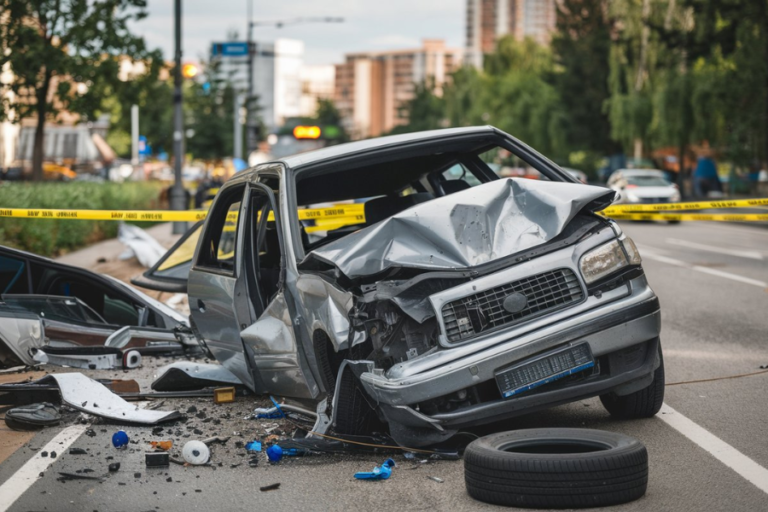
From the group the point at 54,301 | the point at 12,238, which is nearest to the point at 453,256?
the point at 54,301

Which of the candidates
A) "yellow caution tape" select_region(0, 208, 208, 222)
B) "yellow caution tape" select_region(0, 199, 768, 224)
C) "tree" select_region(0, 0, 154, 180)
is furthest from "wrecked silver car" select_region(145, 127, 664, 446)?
"tree" select_region(0, 0, 154, 180)

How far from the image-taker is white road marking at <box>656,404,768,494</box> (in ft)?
16.8

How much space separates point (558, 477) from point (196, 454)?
200cm

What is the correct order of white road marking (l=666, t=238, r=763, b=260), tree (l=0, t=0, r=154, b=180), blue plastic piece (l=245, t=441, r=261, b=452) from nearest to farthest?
blue plastic piece (l=245, t=441, r=261, b=452) → white road marking (l=666, t=238, r=763, b=260) → tree (l=0, t=0, r=154, b=180)

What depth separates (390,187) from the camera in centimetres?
835

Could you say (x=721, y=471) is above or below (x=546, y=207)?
below

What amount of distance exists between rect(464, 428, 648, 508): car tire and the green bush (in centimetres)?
1253

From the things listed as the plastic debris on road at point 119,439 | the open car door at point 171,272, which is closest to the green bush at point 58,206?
the open car door at point 171,272

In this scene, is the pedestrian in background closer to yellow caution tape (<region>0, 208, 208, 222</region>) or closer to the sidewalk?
the sidewalk

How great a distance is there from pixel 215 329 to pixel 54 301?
233cm

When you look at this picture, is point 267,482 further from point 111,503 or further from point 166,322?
point 166,322

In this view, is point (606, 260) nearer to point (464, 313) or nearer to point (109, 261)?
point (464, 313)

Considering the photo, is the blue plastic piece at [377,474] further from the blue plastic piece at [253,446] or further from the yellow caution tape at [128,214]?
the yellow caution tape at [128,214]

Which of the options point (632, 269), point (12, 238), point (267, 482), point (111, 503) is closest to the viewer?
point (111, 503)
